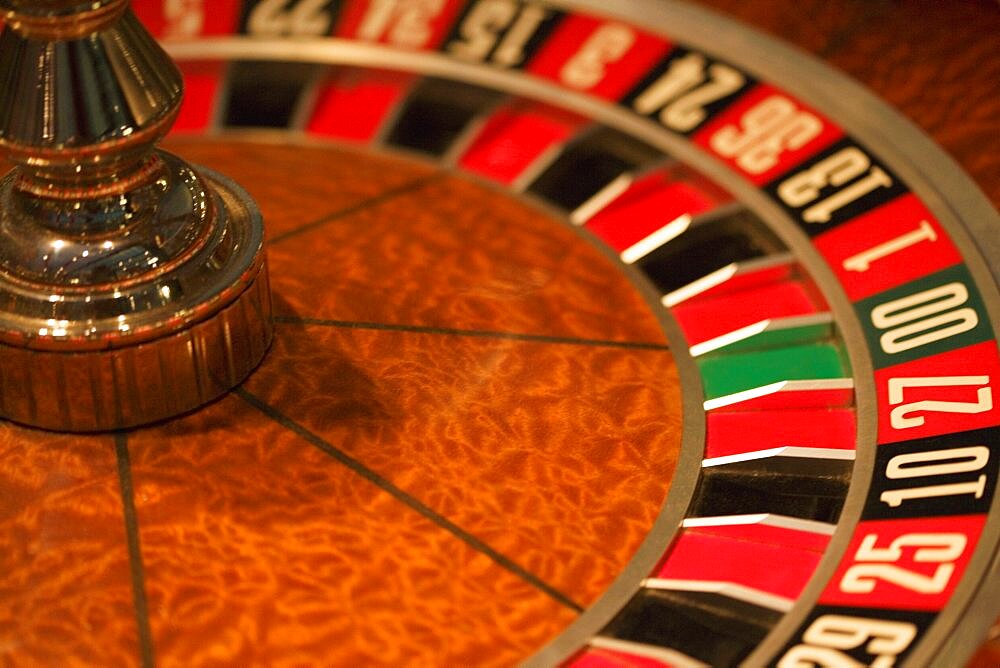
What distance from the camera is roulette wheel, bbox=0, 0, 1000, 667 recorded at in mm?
1538

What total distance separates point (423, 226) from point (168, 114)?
0.56 metres


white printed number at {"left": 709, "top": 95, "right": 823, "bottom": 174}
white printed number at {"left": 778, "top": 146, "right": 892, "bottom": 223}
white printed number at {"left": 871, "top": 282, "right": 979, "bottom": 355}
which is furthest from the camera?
white printed number at {"left": 709, "top": 95, "right": 823, "bottom": 174}

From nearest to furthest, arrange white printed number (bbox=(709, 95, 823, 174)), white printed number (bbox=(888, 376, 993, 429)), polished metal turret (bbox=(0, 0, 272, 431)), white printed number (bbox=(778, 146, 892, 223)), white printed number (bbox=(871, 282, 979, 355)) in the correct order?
polished metal turret (bbox=(0, 0, 272, 431)) → white printed number (bbox=(888, 376, 993, 429)) → white printed number (bbox=(871, 282, 979, 355)) → white printed number (bbox=(778, 146, 892, 223)) → white printed number (bbox=(709, 95, 823, 174))

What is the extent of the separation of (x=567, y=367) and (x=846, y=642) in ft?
1.87

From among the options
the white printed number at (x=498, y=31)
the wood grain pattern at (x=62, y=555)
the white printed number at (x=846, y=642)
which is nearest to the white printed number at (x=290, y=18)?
the white printed number at (x=498, y=31)

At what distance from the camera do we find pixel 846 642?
147cm

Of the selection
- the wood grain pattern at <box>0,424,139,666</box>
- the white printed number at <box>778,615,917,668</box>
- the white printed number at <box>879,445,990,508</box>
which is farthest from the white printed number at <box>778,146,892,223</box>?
the wood grain pattern at <box>0,424,139,666</box>

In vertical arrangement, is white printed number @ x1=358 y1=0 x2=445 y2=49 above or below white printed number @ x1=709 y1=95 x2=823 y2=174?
below

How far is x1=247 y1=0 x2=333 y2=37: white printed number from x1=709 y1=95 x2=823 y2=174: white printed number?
0.74 m

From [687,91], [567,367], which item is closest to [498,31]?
[687,91]

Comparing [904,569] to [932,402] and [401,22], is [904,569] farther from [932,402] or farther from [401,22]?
[401,22]

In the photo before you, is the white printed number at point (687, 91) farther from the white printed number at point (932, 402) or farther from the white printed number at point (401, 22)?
the white printed number at point (932, 402)

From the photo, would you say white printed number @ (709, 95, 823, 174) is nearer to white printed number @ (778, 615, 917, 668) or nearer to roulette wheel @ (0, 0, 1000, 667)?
roulette wheel @ (0, 0, 1000, 667)

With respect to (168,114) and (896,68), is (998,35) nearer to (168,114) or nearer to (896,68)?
(896,68)
